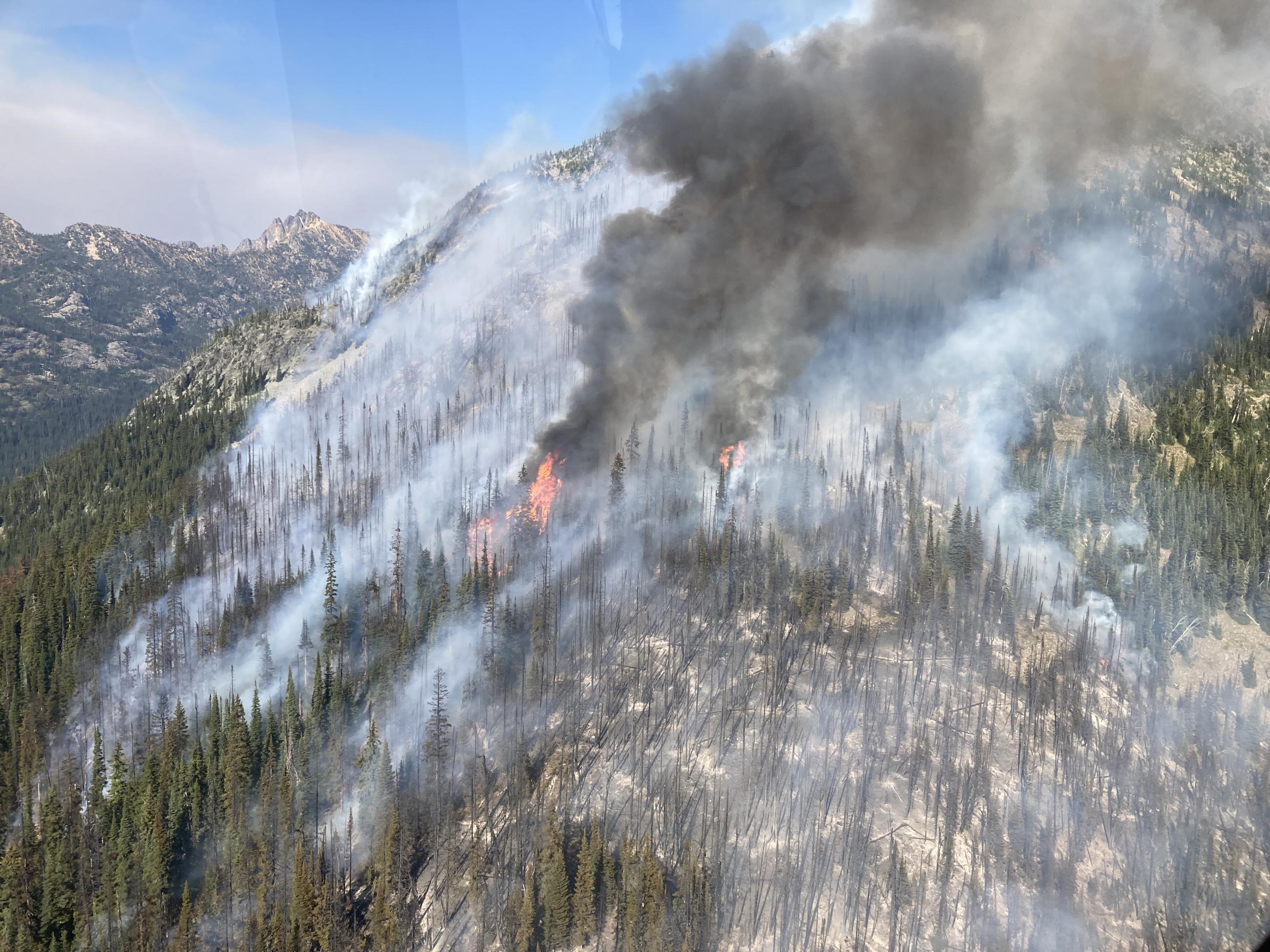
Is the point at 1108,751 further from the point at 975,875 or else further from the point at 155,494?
the point at 155,494

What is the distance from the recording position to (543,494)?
161750 mm

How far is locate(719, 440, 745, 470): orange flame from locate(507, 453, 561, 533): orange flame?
35.3 metres

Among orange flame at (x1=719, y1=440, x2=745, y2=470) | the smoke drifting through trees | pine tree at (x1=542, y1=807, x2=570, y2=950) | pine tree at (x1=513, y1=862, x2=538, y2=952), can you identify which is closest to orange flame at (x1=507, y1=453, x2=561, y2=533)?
the smoke drifting through trees

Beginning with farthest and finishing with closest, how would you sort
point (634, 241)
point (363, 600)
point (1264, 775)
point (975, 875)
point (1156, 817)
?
point (634, 241)
point (363, 600)
point (1264, 775)
point (1156, 817)
point (975, 875)

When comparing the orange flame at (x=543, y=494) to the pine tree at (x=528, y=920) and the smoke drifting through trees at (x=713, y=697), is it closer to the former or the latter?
the smoke drifting through trees at (x=713, y=697)

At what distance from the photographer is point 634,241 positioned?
6609 inches

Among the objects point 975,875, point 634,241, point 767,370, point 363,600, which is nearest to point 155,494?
point 363,600

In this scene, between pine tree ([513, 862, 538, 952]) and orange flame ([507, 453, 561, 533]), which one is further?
orange flame ([507, 453, 561, 533])

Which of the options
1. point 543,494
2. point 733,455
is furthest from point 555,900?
point 733,455

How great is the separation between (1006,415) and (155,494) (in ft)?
633

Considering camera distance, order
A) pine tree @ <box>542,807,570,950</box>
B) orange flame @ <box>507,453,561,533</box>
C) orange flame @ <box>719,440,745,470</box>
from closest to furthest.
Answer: pine tree @ <box>542,807,570,950</box>, orange flame @ <box>507,453,561,533</box>, orange flame @ <box>719,440,745,470</box>

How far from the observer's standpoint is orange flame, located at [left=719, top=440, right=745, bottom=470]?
174 metres

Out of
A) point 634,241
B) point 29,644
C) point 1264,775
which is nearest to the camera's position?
point 1264,775

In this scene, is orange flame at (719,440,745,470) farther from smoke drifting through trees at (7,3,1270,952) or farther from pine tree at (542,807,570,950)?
pine tree at (542,807,570,950)
